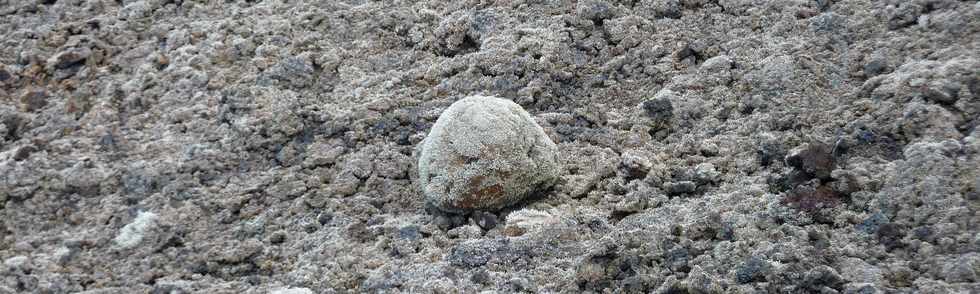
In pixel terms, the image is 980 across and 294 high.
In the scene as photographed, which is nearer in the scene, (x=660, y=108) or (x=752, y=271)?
(x=752, y=271)

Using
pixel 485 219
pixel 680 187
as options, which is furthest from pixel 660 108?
pixel 485 219

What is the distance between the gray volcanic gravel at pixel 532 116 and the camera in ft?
6.78

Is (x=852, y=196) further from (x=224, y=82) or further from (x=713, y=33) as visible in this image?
(x=224, y=82)

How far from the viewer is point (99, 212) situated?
257cm

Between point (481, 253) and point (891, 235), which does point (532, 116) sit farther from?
point (891, 235)

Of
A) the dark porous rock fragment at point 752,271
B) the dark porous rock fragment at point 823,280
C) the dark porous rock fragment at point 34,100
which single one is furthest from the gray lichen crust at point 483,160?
the dark porous rock fragment at point 34,100

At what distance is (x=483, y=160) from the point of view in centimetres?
227

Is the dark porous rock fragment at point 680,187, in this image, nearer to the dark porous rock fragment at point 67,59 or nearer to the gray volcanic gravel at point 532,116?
the gray volcanic gravel at point 532,116

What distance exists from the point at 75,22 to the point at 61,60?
198 millimetres

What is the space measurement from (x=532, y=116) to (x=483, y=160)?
0.37m

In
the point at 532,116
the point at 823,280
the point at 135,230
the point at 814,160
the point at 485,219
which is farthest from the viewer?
the point at 532,116

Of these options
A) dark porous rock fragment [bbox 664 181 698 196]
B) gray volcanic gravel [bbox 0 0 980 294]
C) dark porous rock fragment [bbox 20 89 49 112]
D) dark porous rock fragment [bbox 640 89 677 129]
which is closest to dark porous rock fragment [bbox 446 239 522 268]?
gray volcanic gravel [bbox 0 0 980 294]

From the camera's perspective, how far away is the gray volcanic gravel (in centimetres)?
207

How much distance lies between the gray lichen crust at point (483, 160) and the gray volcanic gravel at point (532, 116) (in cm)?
5
